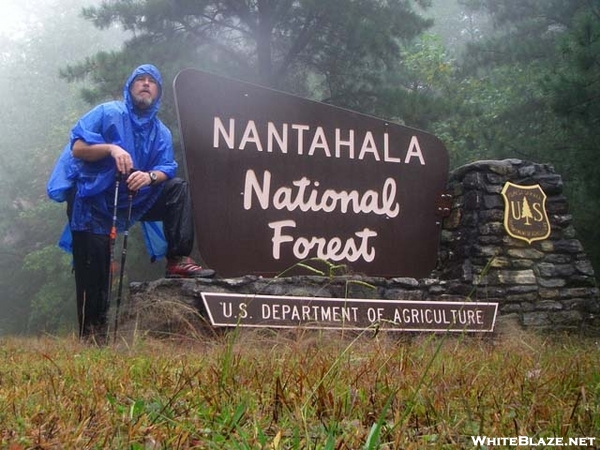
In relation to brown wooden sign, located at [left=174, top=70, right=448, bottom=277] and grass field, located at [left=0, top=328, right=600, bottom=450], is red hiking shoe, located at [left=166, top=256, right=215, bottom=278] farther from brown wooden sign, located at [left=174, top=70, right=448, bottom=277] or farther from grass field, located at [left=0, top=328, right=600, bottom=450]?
grass field, located at [left=0, top=328, right=600, bottom=450]

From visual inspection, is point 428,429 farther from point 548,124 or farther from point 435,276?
point 548,124

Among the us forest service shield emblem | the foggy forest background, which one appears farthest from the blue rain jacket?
the foggy forest background

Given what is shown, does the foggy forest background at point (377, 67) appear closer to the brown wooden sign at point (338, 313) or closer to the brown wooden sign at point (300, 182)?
the brown wooden sign at point (300, 182)

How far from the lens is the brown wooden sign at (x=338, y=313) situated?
15.5 ft

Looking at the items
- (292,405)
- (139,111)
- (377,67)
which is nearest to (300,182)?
(139,111)

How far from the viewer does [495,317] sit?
5.64m

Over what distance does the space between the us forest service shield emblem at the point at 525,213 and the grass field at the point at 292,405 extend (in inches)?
133

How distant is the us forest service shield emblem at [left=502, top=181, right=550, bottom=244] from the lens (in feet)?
20.7

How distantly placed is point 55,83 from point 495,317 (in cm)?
2115

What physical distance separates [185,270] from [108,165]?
3.03 ft

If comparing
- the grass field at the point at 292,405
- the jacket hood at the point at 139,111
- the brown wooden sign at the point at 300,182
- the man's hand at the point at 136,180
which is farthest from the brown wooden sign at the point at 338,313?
the grass field at the point at 292,405

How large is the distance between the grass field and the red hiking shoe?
7.11ft

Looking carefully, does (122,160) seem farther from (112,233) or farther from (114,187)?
(112,233)

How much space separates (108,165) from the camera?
5.03 m
